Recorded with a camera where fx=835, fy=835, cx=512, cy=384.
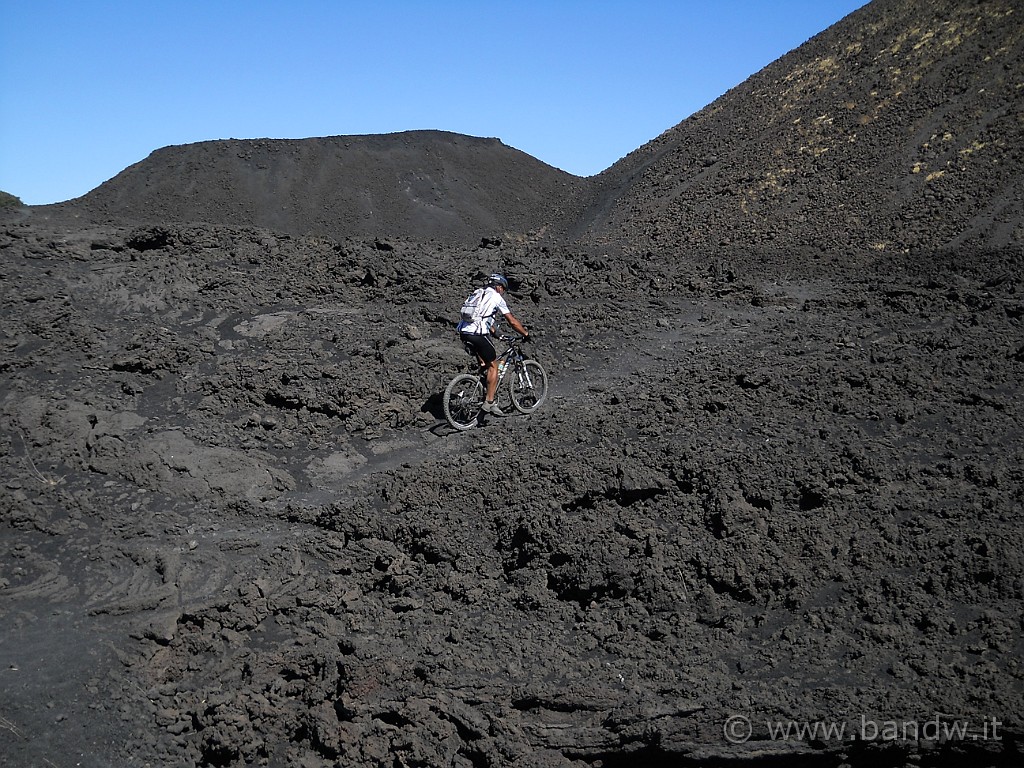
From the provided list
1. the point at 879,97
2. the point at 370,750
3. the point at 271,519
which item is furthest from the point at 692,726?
the point at 879,97

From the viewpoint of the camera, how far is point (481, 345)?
9.73 m

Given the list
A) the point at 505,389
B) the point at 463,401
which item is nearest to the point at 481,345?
the point at 463,401

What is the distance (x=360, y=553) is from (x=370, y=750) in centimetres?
238

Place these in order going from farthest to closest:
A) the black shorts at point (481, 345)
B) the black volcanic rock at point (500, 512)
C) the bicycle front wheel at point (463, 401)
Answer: the bicycle front wheel at point (463, 401), the black shorts at point (481, 345), the black volcanic rock at point (500, 512)

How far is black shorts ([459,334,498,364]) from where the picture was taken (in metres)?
9.68

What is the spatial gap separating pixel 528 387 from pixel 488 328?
3.83 ft

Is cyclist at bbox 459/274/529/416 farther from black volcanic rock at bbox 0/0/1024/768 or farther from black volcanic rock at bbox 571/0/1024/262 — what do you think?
black volcanic rock at bbox 571/0/1024/262

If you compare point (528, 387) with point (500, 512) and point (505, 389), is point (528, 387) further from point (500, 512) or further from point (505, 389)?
point (500, 512)

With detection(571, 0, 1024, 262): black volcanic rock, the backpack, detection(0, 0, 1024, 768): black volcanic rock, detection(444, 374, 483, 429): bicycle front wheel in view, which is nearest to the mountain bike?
detection(444, 374, 483, 429): bicycle front wheel

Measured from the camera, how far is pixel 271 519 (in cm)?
809

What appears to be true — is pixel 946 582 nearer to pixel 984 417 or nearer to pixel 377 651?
pixel 984 417

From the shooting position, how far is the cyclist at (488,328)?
31.5 ft

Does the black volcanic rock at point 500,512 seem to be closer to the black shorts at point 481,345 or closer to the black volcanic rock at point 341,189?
the black shorts at point 481,345

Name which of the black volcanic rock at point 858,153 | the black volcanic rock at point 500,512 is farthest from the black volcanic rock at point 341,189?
the black volcanic rock at point 500,512
